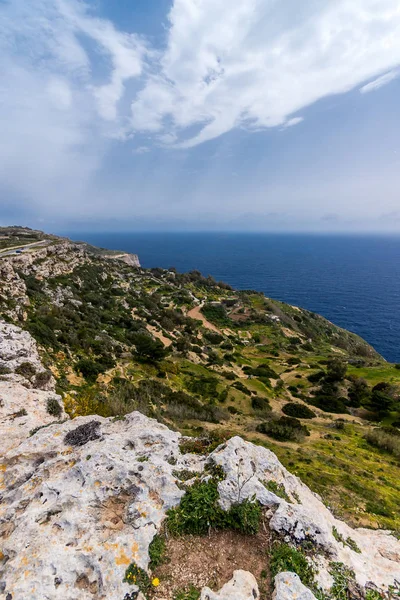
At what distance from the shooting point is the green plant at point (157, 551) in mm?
6680

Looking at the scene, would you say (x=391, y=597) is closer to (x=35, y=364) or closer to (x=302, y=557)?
(x=302, y=557)

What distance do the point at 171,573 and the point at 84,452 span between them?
16.4ft

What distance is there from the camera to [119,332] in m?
46.0

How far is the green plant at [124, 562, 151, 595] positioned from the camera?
20.2 feet

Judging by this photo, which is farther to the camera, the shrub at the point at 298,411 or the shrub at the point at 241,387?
the shrub at the point at 241,387

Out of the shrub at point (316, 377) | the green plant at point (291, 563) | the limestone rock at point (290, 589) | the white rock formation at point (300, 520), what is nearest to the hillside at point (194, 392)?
the white rock formation at point (300, 520)

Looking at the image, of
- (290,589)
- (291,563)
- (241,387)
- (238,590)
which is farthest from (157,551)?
(241,387)

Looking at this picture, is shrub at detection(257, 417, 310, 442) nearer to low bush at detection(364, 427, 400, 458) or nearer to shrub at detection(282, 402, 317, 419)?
low bush at detection(364, 427, 400, 458)

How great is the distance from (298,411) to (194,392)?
1331 centimetres

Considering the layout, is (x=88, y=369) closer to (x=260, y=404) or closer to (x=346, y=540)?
(x=260, y=404)

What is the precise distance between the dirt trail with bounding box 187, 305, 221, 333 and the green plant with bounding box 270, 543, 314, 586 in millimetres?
61766

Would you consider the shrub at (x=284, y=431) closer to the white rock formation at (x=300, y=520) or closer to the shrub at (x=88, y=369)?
the white rock formation at (x=300, y=520)

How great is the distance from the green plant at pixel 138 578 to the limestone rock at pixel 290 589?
2869 mm

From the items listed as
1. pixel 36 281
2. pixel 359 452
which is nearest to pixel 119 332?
pixel 36 281
